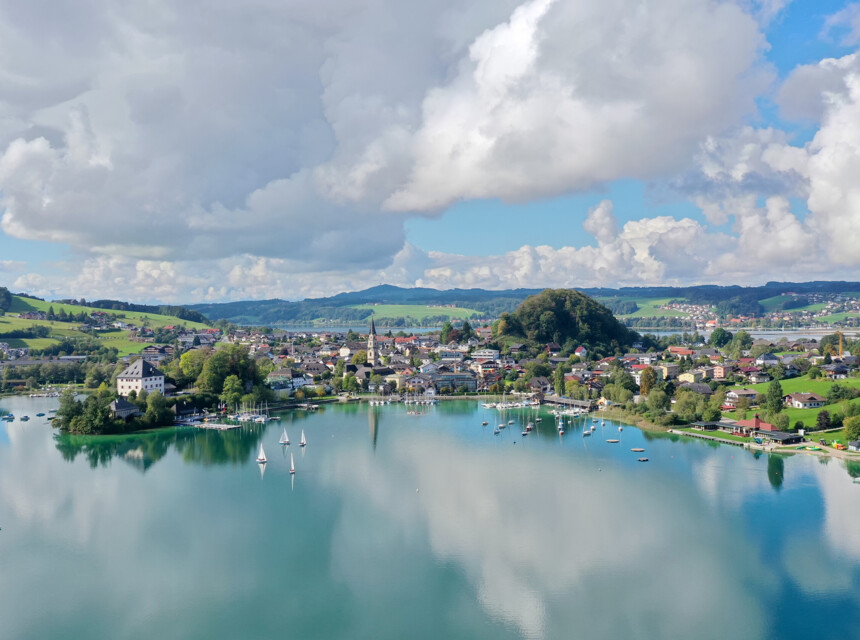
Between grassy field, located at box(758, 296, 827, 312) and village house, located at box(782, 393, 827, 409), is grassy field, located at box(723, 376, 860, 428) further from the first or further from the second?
grassy field, located at box(758, 296, 827, 312)

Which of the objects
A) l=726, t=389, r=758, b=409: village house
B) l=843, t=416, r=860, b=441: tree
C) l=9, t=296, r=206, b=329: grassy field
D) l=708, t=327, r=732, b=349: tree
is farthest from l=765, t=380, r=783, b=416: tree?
l=9, t=296, r=206, b=329: grassy field

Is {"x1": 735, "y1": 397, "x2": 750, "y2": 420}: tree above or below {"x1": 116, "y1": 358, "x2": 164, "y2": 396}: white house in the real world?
below

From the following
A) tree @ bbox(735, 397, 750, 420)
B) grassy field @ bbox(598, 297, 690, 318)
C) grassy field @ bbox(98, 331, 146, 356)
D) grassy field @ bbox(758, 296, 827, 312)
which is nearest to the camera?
tree @ bbox(735, 397, 750, 420)

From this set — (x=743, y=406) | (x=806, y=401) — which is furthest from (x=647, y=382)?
(x=806, y=401)

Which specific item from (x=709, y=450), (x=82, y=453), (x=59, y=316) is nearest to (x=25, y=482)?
(x=82, y=453)

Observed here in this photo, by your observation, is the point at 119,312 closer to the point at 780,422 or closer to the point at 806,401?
the point at 806,401

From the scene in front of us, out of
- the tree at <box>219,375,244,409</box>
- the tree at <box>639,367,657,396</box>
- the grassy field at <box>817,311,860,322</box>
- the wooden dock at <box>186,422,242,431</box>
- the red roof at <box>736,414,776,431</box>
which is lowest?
the grassy field at <box>817,311,860,322</box>

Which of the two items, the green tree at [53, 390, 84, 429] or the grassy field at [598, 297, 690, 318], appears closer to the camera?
the green tree at [53, 390, 84, 429]
